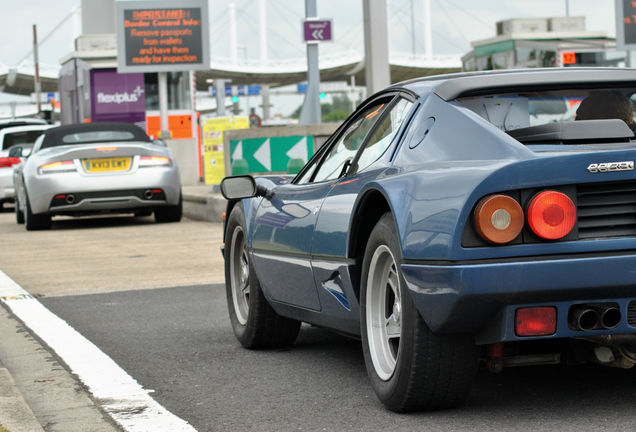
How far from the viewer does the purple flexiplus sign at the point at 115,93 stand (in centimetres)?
6519

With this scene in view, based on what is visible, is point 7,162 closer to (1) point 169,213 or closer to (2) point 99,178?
(1) point 169,213

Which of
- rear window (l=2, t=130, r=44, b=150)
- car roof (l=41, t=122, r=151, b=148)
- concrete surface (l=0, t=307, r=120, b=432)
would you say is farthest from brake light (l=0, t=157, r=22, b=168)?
concrete surface (l=0, t=307, r=120, b=432)

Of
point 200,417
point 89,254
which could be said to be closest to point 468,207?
point 200,417

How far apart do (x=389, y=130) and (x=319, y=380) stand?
1.13 meters

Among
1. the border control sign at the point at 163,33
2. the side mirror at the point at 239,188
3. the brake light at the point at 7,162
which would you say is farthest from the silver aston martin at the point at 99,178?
the border control sign at the point at 163,33

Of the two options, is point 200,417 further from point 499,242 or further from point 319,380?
point 499,242

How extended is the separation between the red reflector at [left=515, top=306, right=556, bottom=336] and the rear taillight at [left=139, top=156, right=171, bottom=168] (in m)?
11.9

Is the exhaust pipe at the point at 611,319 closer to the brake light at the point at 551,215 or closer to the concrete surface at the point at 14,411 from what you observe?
the brake light at the point at 551,215

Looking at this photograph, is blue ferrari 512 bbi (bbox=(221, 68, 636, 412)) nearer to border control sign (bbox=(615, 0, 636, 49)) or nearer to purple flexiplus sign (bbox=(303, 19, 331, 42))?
purple flexiplus sign (bbox=(303, 19, 331, 42))

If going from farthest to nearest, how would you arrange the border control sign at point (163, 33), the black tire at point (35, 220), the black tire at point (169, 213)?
the border control sign at point (163, 33) → the black tire at point (169, 213) → the black tire at point (35, 220)

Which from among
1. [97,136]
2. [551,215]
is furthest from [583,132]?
[97,136]


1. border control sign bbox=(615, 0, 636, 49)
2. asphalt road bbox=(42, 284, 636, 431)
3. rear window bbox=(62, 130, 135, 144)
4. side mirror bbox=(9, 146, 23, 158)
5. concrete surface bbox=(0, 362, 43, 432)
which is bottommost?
asphalt road bbox=(42, 284, 636, 431)

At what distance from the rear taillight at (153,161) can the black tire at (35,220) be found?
1.55 m

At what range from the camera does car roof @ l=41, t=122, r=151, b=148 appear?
16.1 metres
